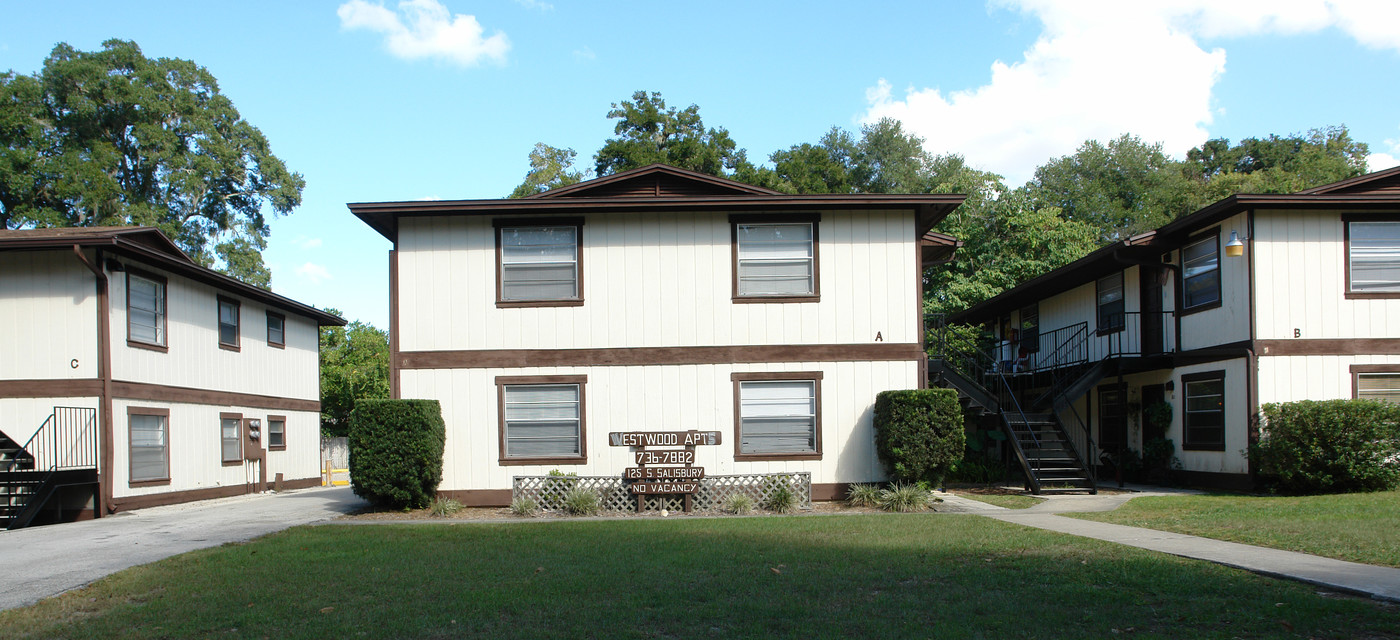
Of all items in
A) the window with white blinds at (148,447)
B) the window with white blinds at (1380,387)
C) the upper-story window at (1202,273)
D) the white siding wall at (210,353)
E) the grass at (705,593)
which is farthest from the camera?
the upper-story window at (1202,273)

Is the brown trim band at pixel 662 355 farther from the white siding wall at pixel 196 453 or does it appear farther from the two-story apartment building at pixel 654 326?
the white siding wall at pixel 196 453

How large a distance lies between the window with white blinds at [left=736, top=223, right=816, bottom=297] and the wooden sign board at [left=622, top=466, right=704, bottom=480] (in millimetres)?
3314

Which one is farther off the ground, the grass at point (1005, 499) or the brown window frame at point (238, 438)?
the brown window frame at point (238, 438)

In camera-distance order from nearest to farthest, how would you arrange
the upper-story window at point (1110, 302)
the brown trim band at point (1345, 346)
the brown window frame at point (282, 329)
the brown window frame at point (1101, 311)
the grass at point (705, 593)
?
the grass at point (705, 593) < the brown trim band at point (1345, 346) < the brown window frame at point (1101, 311) < the upper-story window at point (1110, 302) < the brown window frame at point (282, 329)

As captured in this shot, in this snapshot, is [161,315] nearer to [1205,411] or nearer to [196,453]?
[196,453]

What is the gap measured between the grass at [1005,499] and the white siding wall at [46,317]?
15.6 meters

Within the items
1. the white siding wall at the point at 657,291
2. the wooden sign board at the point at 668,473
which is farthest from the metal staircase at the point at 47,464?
the wooden sign board at the point at 668,473

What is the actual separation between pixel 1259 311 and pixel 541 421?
12674mm

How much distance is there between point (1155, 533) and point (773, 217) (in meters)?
8.21

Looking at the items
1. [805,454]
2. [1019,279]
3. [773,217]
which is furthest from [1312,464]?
[1019,279]

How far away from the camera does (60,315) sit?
17.1 m

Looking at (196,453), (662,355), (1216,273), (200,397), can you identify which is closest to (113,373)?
(200,397)

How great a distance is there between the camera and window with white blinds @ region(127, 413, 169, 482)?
1789cm

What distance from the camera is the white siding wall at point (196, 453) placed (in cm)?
1741
